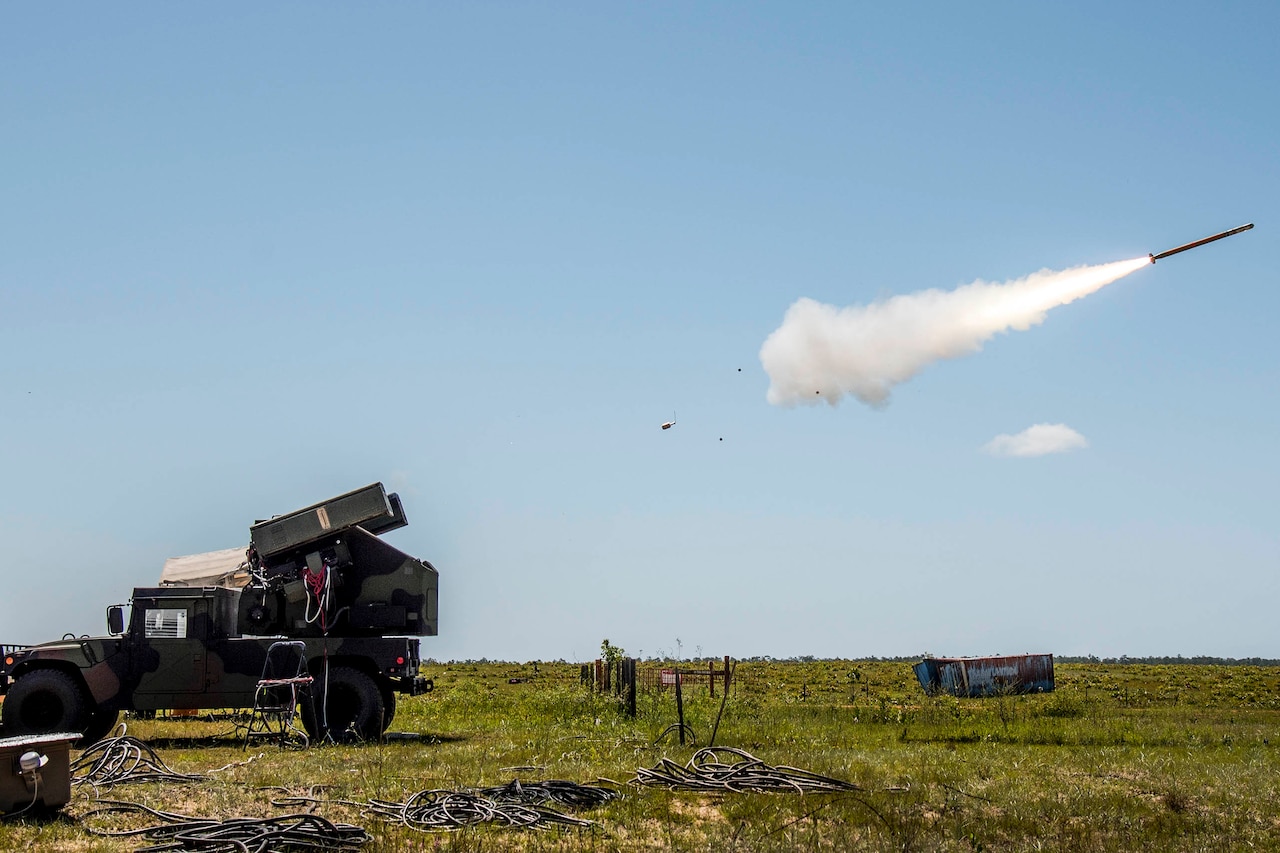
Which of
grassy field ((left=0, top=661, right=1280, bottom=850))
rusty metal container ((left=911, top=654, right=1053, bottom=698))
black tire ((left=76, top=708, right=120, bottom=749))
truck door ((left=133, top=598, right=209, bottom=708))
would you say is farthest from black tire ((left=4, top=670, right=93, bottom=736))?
rusty metal container ((left=911, top=654, right=1053, bottom=698))

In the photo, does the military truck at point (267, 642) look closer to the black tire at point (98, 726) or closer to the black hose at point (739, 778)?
the black tire at point (98, 726)

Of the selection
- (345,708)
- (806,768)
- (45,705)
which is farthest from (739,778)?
(45,705)

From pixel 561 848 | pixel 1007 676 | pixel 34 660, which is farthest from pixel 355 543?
pixel 1007 676

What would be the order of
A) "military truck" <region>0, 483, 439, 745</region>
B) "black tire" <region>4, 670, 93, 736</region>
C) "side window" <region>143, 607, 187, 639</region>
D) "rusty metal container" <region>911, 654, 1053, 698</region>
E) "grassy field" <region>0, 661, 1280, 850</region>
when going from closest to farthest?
"grassy field" <region>0, 661, 1280, 850</region> → "black tire" <region>4, 670, 93, 736</region> → "military truck" <region>0, 483, 439, 745</region> → "side window" <region>143, 607, 187, 639</region> → "rusty metal container" <region>911, 654, 1053, 698</region>

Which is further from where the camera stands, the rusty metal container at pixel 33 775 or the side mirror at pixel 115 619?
the side mirror at pixel 115 619

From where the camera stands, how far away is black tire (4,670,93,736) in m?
17.4

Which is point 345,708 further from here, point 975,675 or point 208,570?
point 975,675

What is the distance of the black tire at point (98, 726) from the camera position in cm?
1811

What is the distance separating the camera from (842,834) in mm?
10203

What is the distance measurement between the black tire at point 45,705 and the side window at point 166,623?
4.58 feet

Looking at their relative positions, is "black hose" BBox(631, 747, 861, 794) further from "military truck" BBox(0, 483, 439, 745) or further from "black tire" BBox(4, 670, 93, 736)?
"black tire" BBox(4, 670, 93, 736)

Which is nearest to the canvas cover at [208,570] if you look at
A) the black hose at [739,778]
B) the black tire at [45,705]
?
the black tire at [45,705]

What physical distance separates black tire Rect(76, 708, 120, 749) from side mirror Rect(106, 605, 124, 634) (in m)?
1.32

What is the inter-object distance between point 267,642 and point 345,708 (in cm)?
161
